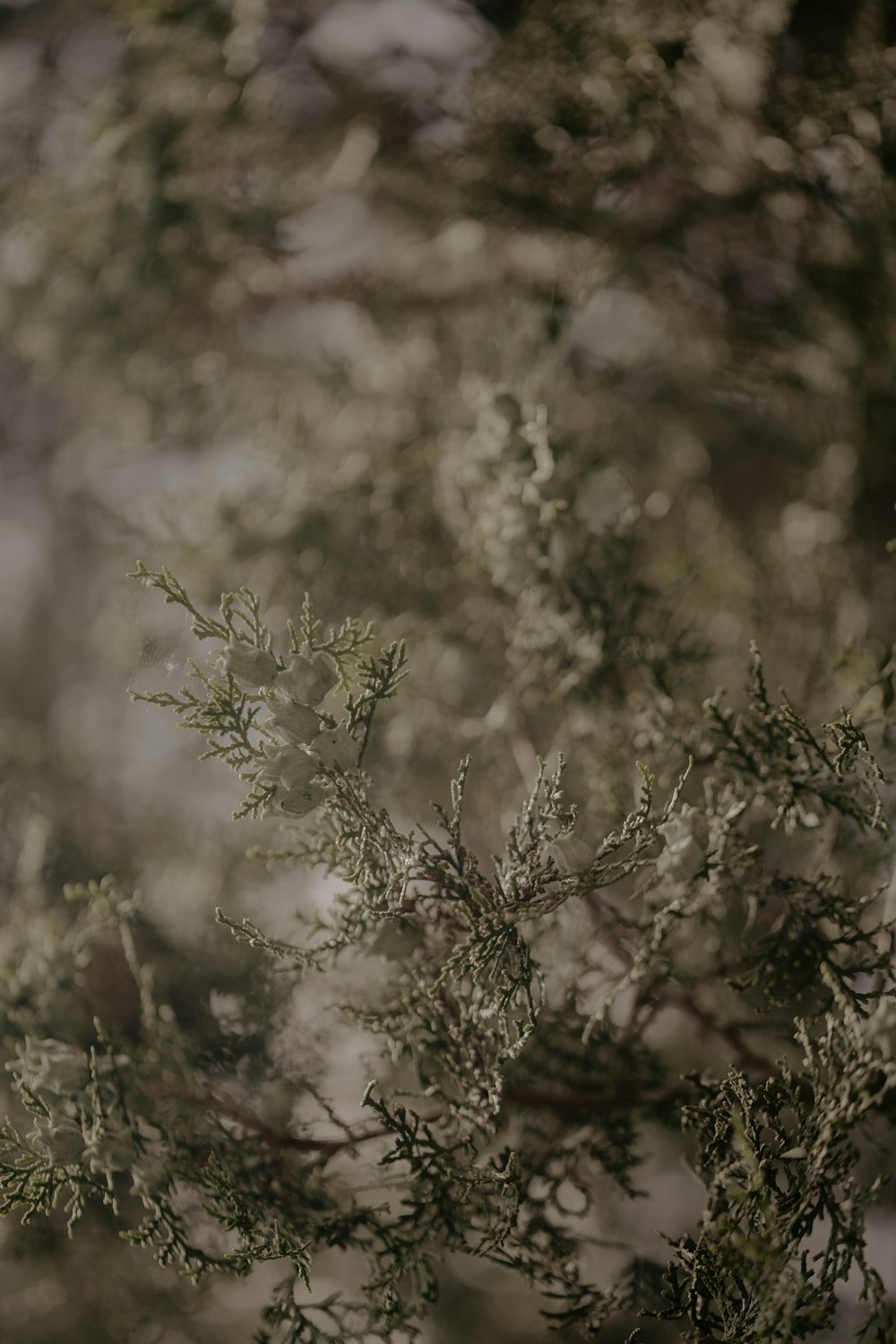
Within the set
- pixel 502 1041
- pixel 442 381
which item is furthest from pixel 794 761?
pixel 442 381

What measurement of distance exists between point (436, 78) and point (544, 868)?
819mm

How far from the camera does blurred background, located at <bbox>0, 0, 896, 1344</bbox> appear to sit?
2.31 feet

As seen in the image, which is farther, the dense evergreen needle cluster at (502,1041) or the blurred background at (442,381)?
the blurred background at (442,381)

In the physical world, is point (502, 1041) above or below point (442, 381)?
below

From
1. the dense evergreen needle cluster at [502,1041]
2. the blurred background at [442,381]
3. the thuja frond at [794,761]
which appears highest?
the blurred background at [442,381]

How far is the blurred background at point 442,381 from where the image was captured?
0.70 meters

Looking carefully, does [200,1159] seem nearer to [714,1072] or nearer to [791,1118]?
[714,1072]

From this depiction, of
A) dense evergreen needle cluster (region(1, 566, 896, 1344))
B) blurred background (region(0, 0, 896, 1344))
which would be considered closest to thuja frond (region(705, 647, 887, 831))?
dense evergreen needle cluster (region(1, 566, 896, 1344))

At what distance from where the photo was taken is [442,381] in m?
0.96

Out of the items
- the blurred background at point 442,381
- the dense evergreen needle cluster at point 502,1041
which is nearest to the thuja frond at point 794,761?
the dense evergreen needle cluster at point 502,1041

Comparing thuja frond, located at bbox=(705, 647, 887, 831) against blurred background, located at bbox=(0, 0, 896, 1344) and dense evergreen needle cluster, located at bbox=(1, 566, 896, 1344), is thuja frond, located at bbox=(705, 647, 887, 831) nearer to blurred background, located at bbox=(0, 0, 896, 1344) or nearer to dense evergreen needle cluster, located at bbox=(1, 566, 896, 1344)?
dense evergreen needle cluster, located at bbox=(1, 566, 896, 1344)

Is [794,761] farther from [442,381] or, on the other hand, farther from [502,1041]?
[442,381]

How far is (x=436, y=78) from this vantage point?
0.91 m

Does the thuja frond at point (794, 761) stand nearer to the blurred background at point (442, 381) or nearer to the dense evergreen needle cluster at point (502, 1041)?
the dense evergreen needle cluster at point (502, 1041)
